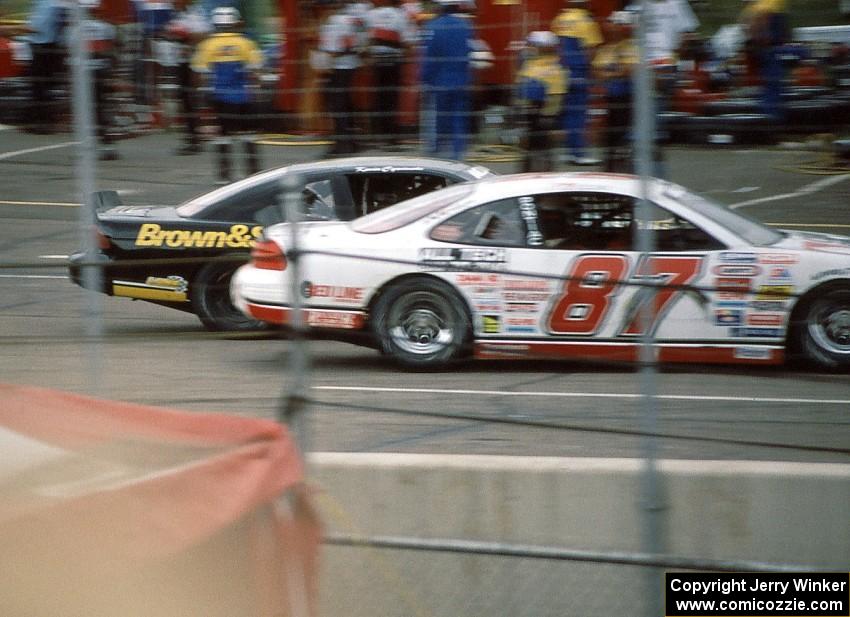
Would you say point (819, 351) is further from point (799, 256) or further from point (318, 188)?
point (318, 188)

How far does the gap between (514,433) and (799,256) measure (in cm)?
361

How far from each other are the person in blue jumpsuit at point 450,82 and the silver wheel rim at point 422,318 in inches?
79.5

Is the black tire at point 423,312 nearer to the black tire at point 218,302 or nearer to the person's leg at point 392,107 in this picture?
the black tire at point 218,302

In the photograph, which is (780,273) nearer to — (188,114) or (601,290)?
(601,290)

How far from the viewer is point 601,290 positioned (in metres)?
6.97

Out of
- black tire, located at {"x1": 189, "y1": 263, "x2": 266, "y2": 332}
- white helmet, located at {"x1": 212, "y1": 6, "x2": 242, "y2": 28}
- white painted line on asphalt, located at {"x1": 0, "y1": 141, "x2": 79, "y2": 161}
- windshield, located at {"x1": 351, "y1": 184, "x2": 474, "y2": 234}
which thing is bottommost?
black tire, located at {"x1": 189, "y1": 263, "x2": 266, "y2": 332}

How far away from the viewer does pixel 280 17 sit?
35.4 ft

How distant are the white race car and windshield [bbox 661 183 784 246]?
0.04 ft

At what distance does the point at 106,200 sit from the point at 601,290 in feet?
13.8

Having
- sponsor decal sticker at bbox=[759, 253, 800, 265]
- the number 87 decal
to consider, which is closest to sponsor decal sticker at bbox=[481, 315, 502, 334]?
the number 87 decal

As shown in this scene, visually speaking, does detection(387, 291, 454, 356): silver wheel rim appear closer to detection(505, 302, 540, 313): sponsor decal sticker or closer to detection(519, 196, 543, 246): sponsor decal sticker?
detection(505, 302, 540, 313): sponsor decal sticker

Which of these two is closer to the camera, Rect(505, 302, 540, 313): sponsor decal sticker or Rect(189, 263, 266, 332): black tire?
Rect(505, 302, 540, 313): sponsor decal sticker

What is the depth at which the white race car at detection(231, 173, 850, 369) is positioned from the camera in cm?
767

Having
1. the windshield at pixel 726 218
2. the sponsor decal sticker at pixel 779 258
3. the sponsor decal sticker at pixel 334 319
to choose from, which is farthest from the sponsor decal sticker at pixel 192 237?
the sponsor decal sticker at pixel 779 258
